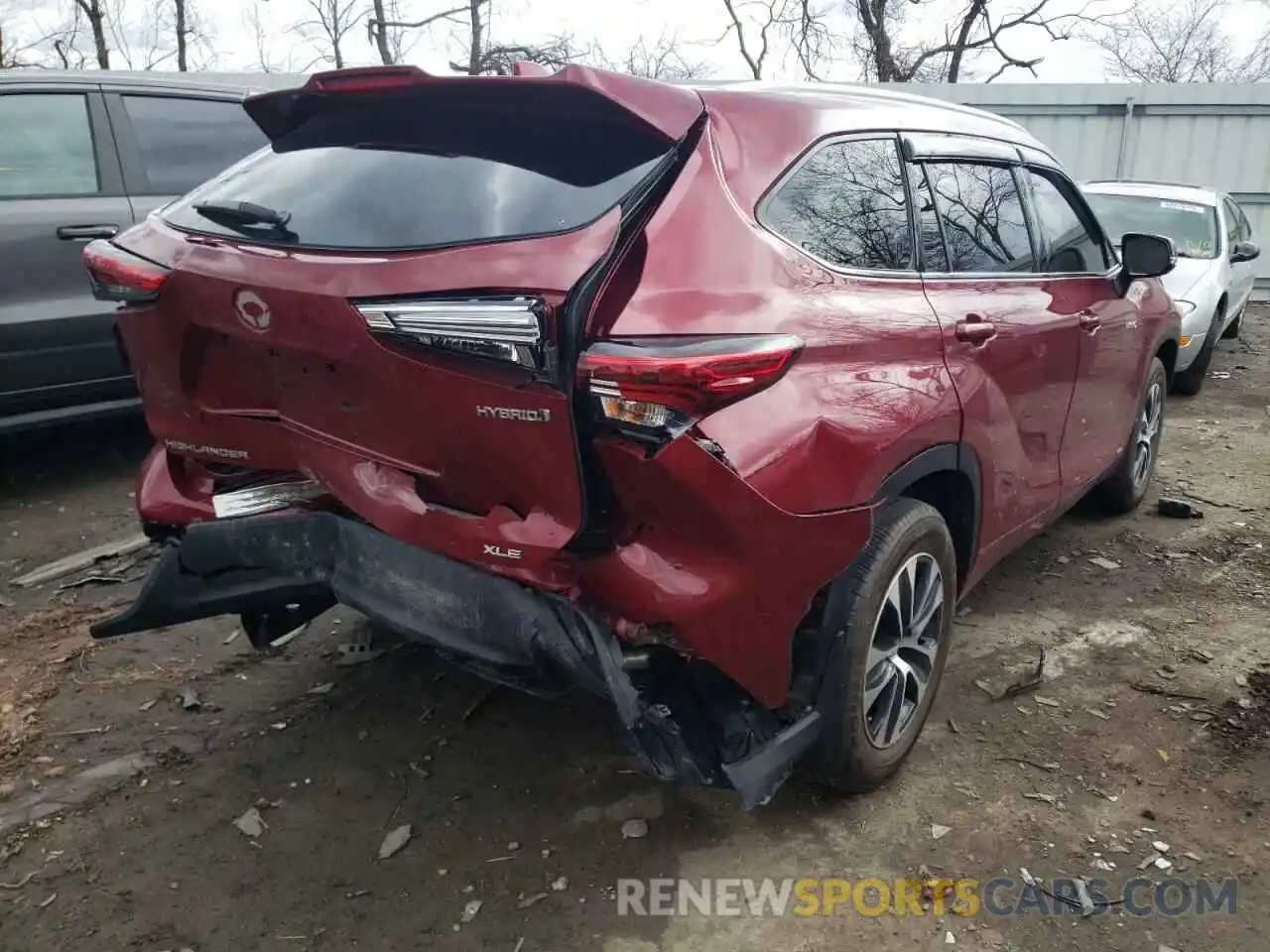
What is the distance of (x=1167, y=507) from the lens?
16.8 feet

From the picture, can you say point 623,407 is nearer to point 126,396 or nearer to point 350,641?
point 350,641

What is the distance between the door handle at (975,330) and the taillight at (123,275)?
2.07 m

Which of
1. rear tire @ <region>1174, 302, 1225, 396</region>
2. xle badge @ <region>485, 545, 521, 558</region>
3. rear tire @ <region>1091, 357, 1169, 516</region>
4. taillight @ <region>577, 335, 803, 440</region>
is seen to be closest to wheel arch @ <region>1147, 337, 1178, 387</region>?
rear tire @ <region>1091, 357, 1169, 516</region>

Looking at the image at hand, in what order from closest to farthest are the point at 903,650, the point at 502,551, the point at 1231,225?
the point at 502,551 → the point at 903,650 → the point at 1231,225

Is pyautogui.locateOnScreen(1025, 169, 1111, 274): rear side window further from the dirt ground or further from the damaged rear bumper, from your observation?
the damaged rear bumper

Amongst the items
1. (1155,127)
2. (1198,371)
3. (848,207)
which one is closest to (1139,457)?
(848,207)

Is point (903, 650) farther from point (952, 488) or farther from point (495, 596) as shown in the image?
point (495, 596)

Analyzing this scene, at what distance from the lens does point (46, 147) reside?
4.75 m

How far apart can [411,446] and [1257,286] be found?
14510mm

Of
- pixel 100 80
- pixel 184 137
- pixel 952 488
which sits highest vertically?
pixel 100 80

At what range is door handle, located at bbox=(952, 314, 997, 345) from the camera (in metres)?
2.76

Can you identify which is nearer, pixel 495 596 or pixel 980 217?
pixel 495 596

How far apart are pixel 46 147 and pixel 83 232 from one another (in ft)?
1.46

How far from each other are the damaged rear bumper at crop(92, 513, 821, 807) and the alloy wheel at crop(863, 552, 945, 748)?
1.01 ft
